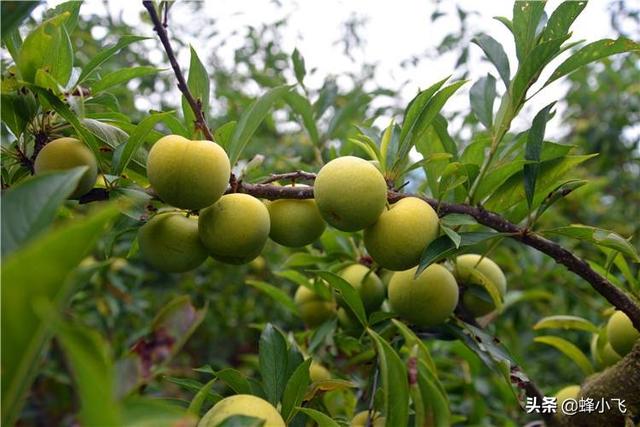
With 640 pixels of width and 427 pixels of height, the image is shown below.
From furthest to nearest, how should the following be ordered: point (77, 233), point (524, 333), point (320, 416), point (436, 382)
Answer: point (524, 333), point (320, 416), point (436, 382), point (77, 233)

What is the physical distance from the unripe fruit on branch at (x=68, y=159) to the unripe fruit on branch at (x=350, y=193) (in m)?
0.34

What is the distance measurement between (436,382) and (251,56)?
2627 mm

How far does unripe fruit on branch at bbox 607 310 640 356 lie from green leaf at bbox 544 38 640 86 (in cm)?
47

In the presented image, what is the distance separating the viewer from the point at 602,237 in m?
0.94

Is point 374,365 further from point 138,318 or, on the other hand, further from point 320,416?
point 138,318

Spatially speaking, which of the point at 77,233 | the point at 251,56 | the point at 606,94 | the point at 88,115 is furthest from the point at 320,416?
the point at 606,94

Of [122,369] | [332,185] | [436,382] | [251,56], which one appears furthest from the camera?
[251,56]

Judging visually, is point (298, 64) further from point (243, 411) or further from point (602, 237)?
point (243, 411)

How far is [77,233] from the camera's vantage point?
401 millimetres

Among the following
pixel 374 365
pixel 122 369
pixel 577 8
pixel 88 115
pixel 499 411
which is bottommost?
pixel 122 369

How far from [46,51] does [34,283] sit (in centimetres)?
56

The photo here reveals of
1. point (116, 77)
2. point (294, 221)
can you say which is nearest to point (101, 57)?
point (116, 77)

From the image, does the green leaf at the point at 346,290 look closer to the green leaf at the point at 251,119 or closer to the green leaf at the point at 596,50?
the green leaf at the point at 251,119

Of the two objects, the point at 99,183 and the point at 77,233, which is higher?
the point at 99,183
